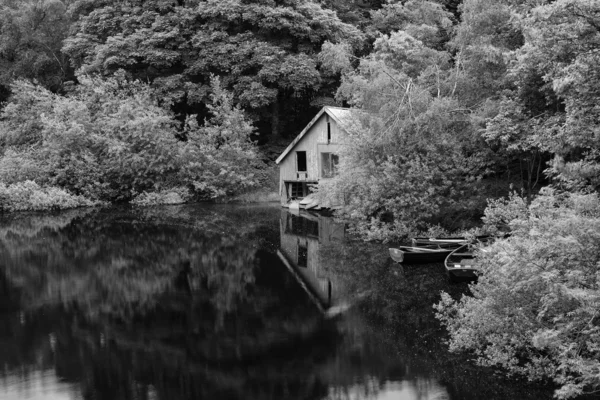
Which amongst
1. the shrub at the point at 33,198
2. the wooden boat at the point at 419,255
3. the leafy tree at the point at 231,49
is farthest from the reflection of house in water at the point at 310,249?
the shrub at the point at 33,198

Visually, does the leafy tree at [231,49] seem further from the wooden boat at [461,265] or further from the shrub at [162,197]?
the wooden boat at [461,265]

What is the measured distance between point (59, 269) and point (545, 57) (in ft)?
55.4

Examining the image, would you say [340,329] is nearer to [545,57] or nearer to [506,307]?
[506,307]

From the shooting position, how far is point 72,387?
12.1 metres

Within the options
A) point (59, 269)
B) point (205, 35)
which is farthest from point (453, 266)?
point (205, 35)

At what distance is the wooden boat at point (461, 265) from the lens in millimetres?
17531

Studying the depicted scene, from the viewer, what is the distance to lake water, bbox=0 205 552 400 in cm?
1198

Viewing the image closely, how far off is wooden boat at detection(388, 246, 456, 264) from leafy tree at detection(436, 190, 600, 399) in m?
6.27

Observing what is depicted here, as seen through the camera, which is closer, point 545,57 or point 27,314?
point 545,57

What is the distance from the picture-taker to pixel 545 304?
442 inches

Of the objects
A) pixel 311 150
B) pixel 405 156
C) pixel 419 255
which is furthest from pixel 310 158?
pixel 419 255

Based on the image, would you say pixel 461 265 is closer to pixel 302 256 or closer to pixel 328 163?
pixel 302 256

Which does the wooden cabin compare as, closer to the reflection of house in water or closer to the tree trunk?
the reflection of house in water

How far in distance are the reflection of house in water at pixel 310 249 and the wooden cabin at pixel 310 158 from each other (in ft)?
8.16
